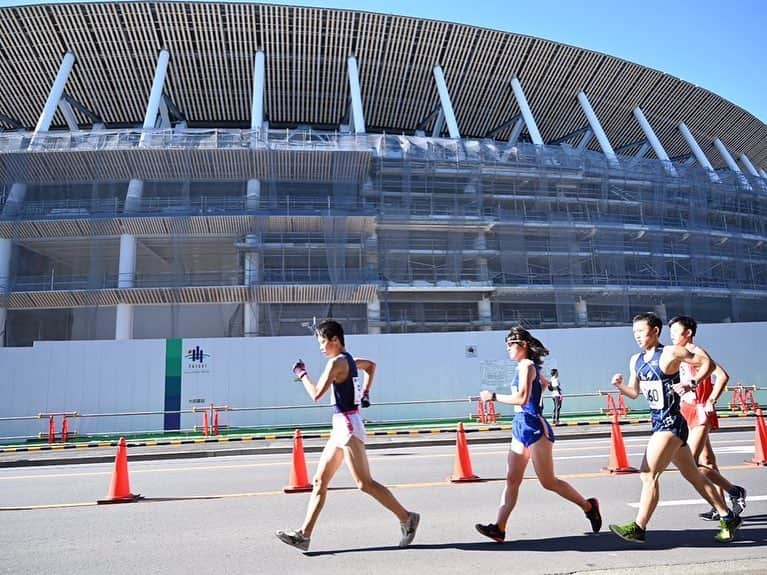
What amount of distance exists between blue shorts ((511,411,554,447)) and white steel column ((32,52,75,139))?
32395 millimetres

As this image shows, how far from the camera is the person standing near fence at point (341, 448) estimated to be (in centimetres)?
430

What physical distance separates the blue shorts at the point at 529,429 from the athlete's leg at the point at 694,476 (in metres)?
0.98

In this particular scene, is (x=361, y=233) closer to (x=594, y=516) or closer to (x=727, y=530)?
(x=594, y=516)

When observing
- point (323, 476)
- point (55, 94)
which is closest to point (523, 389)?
point (323, 476)

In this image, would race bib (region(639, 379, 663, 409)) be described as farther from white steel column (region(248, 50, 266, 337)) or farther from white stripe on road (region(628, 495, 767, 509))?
white steel column (region(248, 50, 266, 337))

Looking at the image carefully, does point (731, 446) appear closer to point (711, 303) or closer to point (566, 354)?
point (566, 354)

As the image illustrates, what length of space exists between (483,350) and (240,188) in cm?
1733

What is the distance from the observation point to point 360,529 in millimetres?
5133

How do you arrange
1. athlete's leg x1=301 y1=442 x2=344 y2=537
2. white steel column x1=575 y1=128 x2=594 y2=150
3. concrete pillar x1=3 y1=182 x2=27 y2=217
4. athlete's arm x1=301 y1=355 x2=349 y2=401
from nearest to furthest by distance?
athlete's arm x1=301 y1=355 x2=349 y2=401
athlete's leg x1=301 y1=442 x2=344 y2=537
concrete pillar x1=3 y1=182 x2=27 y2=217
white steel column x1=575 y1=128 x2=594 y2=150

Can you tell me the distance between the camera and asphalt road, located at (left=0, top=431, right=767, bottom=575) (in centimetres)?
403

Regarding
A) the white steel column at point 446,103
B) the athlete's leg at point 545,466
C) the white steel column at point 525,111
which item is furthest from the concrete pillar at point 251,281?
the athlete's leg at point 545,466

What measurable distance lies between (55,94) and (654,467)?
36744 millimetres

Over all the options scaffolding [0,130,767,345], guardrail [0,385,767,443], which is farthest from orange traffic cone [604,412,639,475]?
scaffolding [0,130,767,345]

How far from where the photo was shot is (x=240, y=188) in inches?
1212
